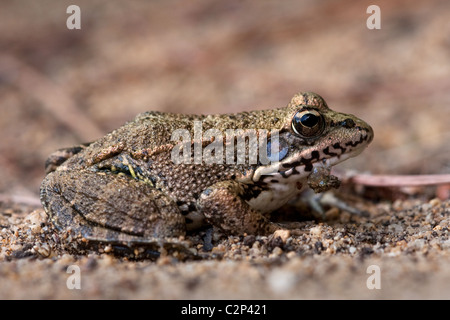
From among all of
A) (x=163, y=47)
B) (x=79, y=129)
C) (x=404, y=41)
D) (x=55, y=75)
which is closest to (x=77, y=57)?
(x=55, y=75)

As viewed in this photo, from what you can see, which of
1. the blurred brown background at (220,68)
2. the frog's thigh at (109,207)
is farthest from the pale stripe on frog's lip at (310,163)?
the blurred brown background at (220,68)

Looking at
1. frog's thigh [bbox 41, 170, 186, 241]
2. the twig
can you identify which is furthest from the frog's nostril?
frog's thigh [bbox 41, 170, 186, 241]

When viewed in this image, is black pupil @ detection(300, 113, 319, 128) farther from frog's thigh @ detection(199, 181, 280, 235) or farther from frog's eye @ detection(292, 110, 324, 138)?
frog's thigh @ detection(199, 181, 280, 235)

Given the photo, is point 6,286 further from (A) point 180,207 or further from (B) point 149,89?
(B) point 149,89

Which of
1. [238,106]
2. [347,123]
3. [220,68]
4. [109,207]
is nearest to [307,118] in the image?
[347,123]

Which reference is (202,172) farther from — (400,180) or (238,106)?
(238,106)

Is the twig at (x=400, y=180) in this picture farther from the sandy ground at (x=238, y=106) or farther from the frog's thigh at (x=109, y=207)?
the frog's thigh at (x=109, y=207)
